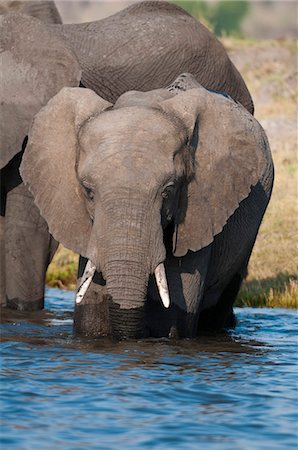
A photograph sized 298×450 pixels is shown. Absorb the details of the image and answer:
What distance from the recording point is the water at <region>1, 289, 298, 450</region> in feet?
19.5

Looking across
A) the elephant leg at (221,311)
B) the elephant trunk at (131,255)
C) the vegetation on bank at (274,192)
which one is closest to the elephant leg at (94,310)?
the elephant trunk at (131,255)

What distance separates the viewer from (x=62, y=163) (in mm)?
8016

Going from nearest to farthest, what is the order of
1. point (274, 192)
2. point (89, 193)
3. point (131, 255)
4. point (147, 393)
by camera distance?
point (147, 393), point (131, 255), point (89, 193), point (274, 192)

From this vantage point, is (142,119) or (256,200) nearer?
(142,119)

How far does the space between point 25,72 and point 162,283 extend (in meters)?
3.60

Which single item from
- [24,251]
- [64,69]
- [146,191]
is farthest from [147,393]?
[64,69]

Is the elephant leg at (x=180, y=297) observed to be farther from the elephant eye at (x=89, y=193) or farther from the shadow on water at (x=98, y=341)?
the elephant eye at (x=89, y=193)

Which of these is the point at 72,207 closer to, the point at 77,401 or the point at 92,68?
the point at 77,401

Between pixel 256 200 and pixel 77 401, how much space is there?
2.66m

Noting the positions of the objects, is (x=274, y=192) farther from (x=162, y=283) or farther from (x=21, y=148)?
(x=162, y=283)

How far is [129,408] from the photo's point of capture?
6.43 metres

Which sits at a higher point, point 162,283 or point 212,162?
point 212,162

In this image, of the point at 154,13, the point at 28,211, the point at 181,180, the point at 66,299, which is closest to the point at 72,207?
the point at 181,180

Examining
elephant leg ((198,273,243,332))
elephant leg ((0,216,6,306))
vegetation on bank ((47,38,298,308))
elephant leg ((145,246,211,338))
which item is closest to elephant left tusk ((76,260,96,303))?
elephant leg ((145,246,211,338))
